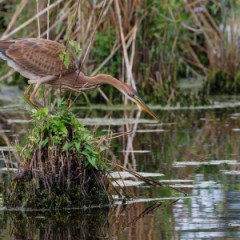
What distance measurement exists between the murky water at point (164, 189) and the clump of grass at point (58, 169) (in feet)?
0.38

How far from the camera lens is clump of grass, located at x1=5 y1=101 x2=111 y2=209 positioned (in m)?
7.38

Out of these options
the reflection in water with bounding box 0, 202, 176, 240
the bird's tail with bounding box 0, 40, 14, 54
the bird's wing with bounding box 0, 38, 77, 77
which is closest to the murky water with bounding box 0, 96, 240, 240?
the reflection in water with bounding box 0, 202, 176, 240

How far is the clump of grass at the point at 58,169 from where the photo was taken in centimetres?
738

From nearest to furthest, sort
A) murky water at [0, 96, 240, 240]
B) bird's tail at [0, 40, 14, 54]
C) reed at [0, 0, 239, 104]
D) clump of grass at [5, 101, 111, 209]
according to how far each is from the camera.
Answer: murky water at [0, 96, 240, 240], clump of grass at [5, 101, 111, 209], bird's tail at [0, 40, 14, 54], reed at [0, 0, 239, 104]

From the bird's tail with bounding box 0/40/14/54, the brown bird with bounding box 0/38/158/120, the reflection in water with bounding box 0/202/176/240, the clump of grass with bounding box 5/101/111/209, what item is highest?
the bird's tail with bounding box 0/40/14/54

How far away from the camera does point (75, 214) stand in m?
7.25

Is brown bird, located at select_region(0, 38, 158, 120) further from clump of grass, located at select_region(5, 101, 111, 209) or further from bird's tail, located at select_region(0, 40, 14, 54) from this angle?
clump of grass, located at select_region(5, 101, 111, 209)

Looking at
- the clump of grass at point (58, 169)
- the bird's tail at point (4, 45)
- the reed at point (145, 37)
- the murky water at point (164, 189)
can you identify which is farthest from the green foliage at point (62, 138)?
the reed at point (145, 37)

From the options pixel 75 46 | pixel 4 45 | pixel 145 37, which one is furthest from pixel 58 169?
pixel 145 37

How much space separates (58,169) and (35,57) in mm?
2746

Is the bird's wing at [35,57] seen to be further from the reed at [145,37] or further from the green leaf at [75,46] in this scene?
the reed at [145,37]

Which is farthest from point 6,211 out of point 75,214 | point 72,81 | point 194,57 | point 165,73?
point 194,57

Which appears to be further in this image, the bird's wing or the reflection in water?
the bird's wing

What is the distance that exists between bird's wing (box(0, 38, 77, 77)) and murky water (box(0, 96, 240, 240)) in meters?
1.01
